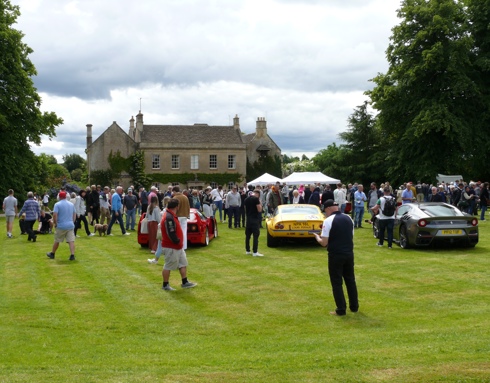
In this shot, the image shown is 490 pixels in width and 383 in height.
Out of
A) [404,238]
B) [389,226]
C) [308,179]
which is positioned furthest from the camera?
[308,179]

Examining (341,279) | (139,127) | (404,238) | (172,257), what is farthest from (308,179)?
(139,127)

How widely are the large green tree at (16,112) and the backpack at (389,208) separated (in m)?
29.7

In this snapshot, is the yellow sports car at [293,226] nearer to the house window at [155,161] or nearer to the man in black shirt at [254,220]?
the man in black shirt at [254,220]

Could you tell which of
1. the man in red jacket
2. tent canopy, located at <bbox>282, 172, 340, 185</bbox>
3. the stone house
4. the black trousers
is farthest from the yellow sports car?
the stone house

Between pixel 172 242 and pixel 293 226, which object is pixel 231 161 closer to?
pixel 293 226

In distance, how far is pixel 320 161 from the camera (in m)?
72.8

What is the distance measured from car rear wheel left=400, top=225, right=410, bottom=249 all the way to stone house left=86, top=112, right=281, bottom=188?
51964 millimetres

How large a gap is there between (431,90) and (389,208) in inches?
1116

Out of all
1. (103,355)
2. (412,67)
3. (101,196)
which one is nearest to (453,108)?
(412,67)

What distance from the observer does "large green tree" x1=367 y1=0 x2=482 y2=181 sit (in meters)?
41.7

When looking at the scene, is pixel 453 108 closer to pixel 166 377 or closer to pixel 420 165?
pixel 420 165

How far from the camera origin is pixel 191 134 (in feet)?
234

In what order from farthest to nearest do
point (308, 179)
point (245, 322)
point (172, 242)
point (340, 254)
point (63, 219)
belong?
point (308, 179), point (63, 219), point (172, 242), point (340, 254), point (245, 322)

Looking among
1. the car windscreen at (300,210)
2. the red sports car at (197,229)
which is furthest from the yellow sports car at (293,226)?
the red sports car at (197,229)
